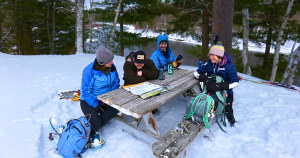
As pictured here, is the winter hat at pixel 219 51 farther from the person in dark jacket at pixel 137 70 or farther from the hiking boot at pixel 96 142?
the hiking boot at pixel 96 142

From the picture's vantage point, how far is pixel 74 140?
83.7 inches

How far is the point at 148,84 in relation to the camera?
2.68 m

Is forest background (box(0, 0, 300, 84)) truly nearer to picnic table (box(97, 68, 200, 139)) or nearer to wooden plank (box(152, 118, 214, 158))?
picnic table (box(97, 68, 200, 139))

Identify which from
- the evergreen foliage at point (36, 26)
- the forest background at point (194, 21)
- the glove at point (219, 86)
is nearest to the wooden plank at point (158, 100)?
the glove at point (219, 86)

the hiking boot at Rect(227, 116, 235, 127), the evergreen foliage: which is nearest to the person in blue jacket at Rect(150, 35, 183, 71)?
the hiking boot at Rect(227, 116, 235, 127)

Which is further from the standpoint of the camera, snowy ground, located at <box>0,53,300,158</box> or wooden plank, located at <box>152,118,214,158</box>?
snowy ground, located at <box>0,53,300,158</box>

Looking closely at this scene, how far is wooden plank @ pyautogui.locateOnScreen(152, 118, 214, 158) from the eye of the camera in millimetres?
1830

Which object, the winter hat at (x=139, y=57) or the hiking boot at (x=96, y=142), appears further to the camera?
the winter hat at (x=139, y=57)

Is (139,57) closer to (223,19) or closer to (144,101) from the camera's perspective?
(144,101)

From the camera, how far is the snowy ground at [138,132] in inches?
90.4

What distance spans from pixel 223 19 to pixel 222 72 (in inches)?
89.9

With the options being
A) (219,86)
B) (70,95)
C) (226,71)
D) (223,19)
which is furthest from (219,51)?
(70,95)

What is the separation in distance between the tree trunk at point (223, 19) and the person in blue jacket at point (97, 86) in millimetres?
3328

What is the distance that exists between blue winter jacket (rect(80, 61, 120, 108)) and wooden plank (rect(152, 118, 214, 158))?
128cm
